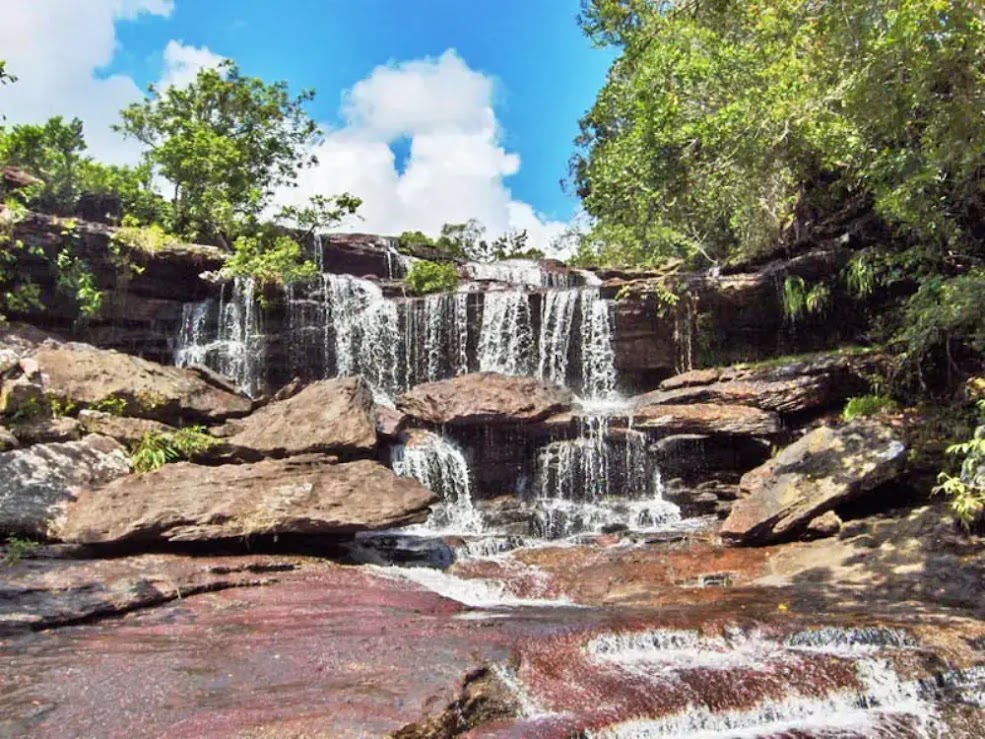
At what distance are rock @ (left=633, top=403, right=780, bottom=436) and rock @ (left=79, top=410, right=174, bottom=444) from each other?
31.7 feet

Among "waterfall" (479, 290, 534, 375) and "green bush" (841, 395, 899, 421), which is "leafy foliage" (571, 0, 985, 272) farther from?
"waterfall" (479, 290, 534, 375)

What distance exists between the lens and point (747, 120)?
47.8ft

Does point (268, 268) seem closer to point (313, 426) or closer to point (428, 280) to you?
point (428, 280)

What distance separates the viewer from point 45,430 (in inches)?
468

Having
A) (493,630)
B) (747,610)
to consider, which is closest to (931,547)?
(747,610)

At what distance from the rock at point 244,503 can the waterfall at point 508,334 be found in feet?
28.4

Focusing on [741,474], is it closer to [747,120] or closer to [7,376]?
[747,120]

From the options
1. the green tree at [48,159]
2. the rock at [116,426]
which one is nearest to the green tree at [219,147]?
the green tree at [48,159]

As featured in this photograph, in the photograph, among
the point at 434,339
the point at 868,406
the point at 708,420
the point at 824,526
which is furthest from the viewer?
the point at 434,339

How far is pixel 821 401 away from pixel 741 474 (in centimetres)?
228

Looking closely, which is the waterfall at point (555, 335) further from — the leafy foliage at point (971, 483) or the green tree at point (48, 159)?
the green tree at point (48, 159)

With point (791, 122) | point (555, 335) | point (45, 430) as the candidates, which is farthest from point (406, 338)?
point (791, 122)

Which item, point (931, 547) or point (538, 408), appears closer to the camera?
point (931, 547)

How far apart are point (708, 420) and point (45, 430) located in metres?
12.2
